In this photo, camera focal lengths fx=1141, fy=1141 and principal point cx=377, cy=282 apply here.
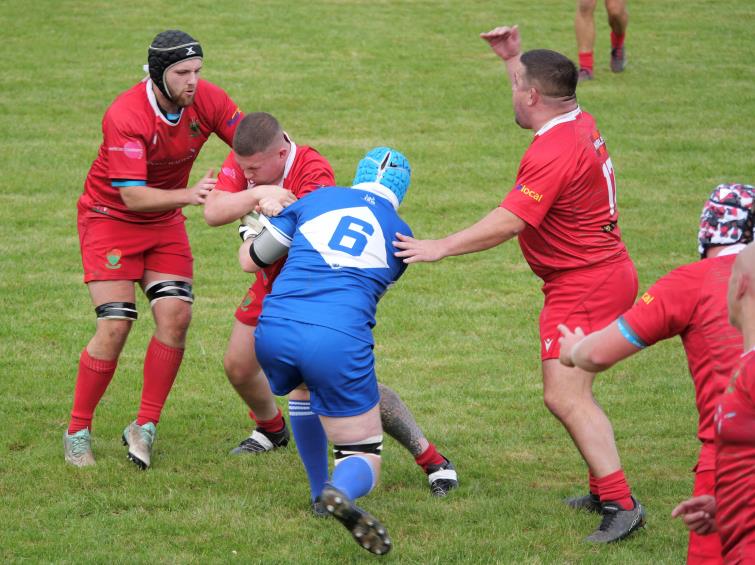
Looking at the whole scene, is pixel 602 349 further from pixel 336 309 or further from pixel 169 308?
pixel 169 308

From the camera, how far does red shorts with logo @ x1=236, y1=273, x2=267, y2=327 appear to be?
644cm

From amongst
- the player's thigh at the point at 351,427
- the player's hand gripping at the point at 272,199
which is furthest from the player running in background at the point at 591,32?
the player's thigh at the point at 351,427

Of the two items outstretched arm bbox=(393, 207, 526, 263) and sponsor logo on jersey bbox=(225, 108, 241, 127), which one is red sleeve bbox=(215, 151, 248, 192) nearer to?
sponsor logo on jersey bbox=(225, 108, 241, 127)

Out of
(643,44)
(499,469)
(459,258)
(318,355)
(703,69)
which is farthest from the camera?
(643,44)

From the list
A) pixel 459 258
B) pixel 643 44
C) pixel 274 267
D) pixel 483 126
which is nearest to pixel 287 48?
pixel 483 126

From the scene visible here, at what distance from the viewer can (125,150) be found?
21.3 feet

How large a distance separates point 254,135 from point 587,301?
1885 millimetres

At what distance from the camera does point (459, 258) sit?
1104 cm

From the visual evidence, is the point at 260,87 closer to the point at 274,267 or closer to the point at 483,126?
the point at 483,126

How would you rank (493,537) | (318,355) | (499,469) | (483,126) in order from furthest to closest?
(483,126)
(499,469)
(493,537)
(318,355)

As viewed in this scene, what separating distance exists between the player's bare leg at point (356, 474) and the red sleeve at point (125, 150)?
2055 millimetres

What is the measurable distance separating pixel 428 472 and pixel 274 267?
1.43 meters

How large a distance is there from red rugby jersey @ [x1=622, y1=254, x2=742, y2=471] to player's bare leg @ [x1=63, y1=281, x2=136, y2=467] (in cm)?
336

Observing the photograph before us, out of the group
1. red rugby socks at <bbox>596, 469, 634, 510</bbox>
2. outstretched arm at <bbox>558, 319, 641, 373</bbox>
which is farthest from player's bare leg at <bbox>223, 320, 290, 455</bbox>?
outstretched arm at <bbox>558, 319, 641, 373</bbox>
